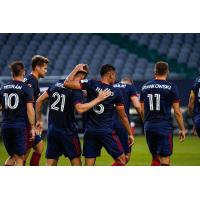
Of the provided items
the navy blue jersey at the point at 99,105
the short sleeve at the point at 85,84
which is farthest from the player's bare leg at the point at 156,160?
the short sleeve at the point at 85,84

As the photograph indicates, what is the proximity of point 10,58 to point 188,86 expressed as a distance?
7.71m

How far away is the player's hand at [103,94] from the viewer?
10.6 m

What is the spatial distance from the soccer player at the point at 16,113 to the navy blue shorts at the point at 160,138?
1.79 m

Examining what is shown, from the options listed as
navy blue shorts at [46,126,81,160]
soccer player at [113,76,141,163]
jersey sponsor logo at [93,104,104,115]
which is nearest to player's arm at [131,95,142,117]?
soccer player at [113,76,141,163]

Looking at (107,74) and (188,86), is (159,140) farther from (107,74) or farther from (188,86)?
(188,86)

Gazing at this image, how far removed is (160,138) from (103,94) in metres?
1.36

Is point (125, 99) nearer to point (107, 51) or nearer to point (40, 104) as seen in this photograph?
point (40, 104)

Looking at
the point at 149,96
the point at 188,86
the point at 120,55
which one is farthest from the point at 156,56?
the point at 149,96

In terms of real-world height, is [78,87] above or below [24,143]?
above

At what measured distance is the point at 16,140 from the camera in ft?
37.3

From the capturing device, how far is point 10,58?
30.4 metres

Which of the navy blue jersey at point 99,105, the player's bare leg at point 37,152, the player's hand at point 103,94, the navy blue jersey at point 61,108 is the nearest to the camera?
the player's hand at point 103,94

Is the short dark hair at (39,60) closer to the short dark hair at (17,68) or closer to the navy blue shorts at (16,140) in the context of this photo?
the short dark hair at (17,68)

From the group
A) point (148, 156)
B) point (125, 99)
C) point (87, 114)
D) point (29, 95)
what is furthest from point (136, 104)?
point (148, 156)
